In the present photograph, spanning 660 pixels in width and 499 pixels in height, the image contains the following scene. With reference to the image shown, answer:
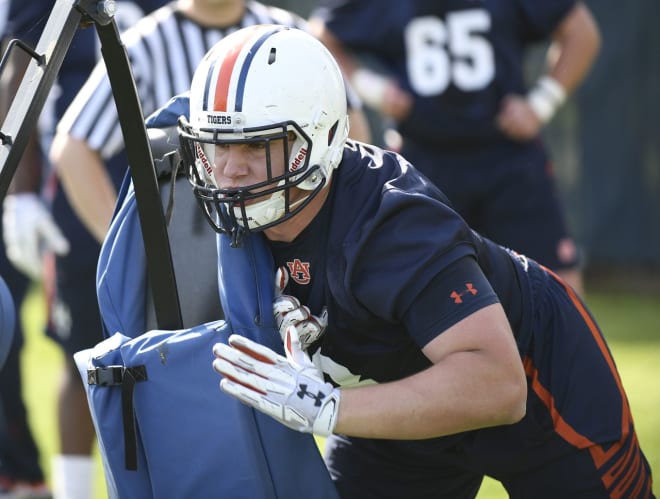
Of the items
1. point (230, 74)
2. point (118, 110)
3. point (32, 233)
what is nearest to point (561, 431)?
point (230, 74)

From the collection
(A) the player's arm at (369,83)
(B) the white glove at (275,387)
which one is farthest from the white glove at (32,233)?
(B) the white glove at (275,387)

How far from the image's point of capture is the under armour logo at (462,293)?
2.27 meters

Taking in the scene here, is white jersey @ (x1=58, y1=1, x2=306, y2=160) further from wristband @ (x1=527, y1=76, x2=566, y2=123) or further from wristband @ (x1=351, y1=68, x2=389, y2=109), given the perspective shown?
wristband @ (x1=527, y1=76, x2=566, y2=123)

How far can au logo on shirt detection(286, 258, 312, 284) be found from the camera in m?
2.53

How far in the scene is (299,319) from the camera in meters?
2.44

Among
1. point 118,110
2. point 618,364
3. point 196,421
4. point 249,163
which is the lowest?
point 618,364

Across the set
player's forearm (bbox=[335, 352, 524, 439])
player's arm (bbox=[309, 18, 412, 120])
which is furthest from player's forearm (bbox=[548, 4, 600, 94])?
player's forearm (bbox=[335, 352, 524, 439])

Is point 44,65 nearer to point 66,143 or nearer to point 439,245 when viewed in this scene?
point 439,245

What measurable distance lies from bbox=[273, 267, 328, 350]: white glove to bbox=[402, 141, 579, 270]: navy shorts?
2.38m

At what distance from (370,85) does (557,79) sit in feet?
2.78

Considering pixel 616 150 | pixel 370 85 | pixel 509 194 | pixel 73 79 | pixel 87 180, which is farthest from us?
pixel 616 150

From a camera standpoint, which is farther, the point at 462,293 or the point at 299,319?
the point at 299,319

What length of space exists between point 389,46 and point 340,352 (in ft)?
9.23

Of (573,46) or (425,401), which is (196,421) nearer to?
(425,401)
